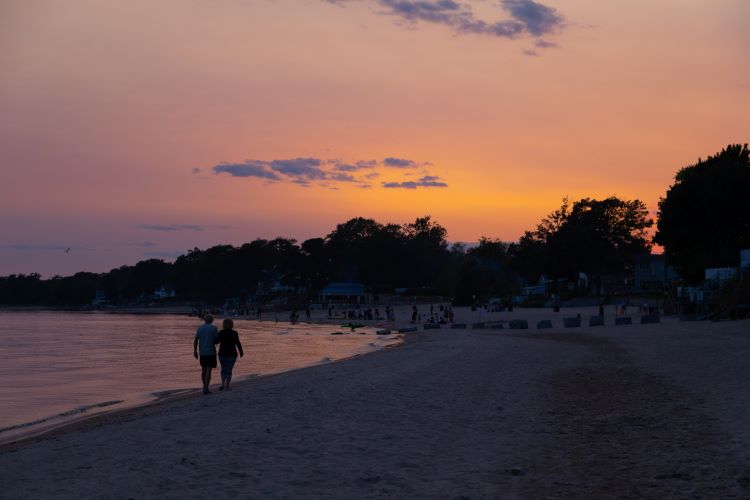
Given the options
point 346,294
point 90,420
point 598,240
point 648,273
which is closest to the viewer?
point 90,420

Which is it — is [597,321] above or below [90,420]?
above

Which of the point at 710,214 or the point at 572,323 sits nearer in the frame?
the point at 572,323

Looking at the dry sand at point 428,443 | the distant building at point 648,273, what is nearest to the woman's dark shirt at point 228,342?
the dry sand at point 428,443

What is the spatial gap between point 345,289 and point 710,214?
9783cm

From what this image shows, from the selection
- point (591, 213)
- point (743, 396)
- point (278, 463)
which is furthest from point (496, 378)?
point (591, 213)

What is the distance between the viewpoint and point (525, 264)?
109m

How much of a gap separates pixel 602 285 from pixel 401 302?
40.1 meters

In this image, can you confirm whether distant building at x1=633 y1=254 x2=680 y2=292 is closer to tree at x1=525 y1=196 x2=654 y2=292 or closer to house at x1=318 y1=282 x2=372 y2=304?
tree at x1=525 y1=196 x2=654 y2=292

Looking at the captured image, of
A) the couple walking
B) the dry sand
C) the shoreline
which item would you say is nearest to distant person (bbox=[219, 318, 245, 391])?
the couple walking

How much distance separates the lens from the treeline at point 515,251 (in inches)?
2224

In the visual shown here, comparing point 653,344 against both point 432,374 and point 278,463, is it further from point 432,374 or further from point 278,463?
point 278,463

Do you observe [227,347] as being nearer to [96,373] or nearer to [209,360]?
[209,360]

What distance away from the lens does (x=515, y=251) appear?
11631cm

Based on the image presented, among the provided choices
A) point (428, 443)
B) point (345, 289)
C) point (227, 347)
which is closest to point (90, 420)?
point (227, 347)
